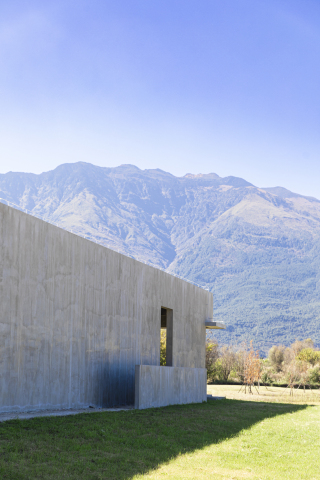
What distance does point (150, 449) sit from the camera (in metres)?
7.19

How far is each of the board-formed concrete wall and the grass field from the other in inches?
50.3

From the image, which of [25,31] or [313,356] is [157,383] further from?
[313,356]

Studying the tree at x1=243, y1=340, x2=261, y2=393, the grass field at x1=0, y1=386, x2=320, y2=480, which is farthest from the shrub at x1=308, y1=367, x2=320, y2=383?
the grass field at x1=0, y1=386, x2=320, y2=480

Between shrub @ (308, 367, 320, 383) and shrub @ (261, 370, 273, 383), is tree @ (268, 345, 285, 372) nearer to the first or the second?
shrub @ (308, 367, 320, 383)

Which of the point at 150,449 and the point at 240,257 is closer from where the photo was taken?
the point at 150,449

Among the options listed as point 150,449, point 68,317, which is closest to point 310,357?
point 68,317

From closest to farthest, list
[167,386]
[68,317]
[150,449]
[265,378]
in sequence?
[150,449]
[68,317]
[167,386]
[265,378]

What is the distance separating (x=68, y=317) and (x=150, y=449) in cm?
467

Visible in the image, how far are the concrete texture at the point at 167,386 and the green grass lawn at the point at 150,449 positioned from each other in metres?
1.89

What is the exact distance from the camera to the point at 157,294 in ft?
54.3

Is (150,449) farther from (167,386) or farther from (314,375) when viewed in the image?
(314,375)

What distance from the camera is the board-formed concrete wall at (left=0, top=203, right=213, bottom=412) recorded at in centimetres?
927

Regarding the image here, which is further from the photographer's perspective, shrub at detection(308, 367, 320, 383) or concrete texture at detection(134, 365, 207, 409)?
shrub at detection(308, 367, 320, 383)

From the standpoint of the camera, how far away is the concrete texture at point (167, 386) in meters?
12.7
